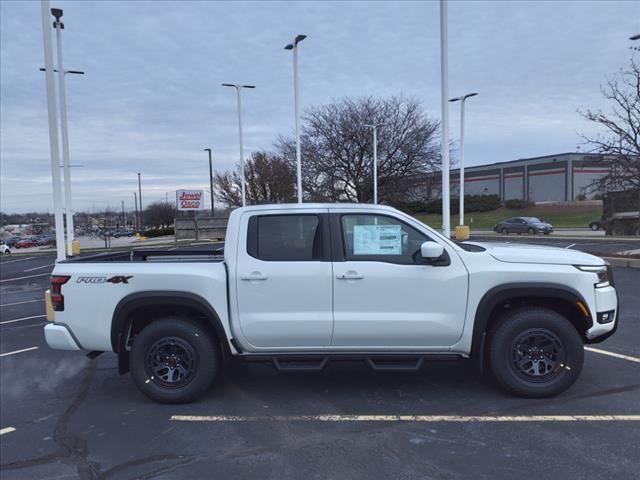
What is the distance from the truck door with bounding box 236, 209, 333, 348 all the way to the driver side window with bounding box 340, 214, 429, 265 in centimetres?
22

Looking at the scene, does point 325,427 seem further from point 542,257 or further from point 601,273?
point 601,273

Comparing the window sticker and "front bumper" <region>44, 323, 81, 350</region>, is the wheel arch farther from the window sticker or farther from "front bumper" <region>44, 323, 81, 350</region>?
the window sticker

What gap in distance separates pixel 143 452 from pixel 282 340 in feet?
4.77

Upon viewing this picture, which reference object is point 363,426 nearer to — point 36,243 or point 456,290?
point 456,290

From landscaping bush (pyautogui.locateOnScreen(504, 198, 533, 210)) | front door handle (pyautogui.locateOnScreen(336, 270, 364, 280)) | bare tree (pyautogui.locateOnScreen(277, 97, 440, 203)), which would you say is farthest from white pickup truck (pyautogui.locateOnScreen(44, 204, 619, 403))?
landscaping bush (pyautogui.locateOnScreen(504, 198, 533, 210))

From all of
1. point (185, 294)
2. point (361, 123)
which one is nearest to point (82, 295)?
point (185, 294)

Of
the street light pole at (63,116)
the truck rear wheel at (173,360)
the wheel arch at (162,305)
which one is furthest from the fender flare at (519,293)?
the street light pole at (63,116)

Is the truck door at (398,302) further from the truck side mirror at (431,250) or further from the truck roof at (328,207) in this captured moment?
the truck roof at (328,207)

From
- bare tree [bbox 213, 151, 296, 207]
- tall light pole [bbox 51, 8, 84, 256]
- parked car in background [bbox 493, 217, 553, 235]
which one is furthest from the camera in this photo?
bare tree [bbox 213, 151, 296, 207]

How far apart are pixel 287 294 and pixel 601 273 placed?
9.31 ft

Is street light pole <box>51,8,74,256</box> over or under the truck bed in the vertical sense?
over

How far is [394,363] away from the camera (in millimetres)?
4816

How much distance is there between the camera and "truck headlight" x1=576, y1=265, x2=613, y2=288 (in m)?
4.72

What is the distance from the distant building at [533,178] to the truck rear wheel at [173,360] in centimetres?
6223
